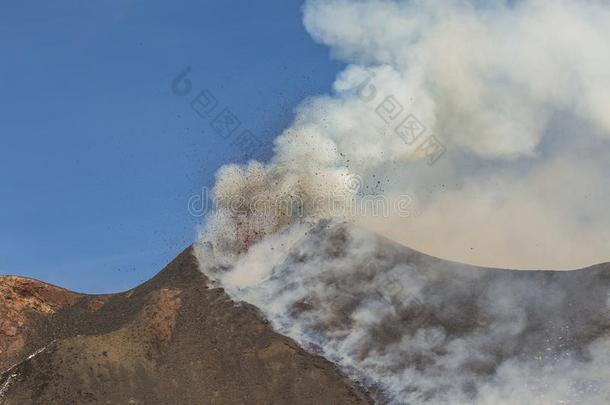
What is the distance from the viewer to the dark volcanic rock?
1475 inches

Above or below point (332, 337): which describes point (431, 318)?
below

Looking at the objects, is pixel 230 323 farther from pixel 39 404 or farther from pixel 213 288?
pixel 39 404

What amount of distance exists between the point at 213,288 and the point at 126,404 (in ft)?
36.9

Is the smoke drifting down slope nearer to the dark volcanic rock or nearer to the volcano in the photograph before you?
the volcano

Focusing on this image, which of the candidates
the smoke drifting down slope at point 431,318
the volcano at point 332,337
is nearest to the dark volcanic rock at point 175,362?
the volcano at point 332,337

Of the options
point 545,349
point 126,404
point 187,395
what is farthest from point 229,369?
point 545,349

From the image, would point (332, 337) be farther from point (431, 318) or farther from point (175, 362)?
point (175, 362)

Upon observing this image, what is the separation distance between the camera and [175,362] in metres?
40.1

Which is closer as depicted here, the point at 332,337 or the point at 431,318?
the point at 332,337

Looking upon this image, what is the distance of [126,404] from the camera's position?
36812mm

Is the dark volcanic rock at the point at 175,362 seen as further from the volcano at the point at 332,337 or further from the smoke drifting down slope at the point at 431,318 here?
the smoke drifting down slope at the point at 431,318

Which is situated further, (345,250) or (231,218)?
(231,218)

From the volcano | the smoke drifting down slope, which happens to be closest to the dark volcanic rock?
the volcano

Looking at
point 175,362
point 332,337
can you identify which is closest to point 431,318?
Result: point 332,337
